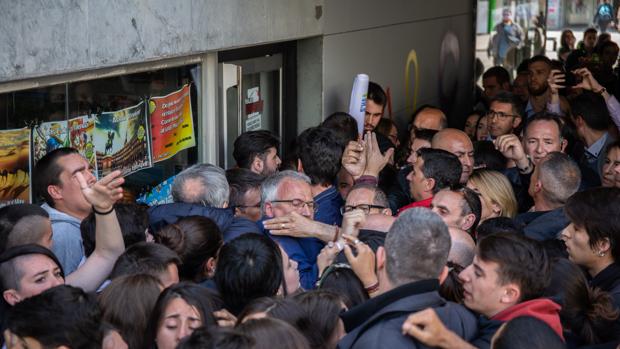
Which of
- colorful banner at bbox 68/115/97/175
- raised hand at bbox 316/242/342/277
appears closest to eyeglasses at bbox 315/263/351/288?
raised hand at bbox 316/242/342/277

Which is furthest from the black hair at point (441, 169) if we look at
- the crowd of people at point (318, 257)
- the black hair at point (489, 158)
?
the black hair at point (489, 158)

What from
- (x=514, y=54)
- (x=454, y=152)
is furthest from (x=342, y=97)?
(x=514, y=54)

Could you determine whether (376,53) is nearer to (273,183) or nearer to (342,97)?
(342,97)

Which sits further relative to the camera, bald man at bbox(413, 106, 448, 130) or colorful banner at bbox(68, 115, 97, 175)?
bald man at bbox(413, 106, 448, 130)

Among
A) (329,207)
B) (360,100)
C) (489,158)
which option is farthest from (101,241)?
(360,100)

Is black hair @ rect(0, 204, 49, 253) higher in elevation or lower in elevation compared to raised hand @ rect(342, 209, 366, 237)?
higher

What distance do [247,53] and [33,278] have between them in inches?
164

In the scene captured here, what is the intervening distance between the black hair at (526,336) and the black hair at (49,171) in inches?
106

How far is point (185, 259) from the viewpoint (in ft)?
14.8

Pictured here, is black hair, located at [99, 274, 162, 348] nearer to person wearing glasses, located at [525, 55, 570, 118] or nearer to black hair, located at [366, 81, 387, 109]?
black hair, located at [366, 81, 387, 109]

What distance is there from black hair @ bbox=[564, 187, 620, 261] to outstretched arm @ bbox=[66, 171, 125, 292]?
2.25m

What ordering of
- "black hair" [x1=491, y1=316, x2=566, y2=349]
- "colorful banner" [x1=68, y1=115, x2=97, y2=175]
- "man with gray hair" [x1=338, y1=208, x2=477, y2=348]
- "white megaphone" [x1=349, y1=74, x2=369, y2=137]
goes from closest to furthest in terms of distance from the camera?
"black hair" [x1=491, y1=316, x2=566, y2=349]
"man with gray hair" [x1=338, y1=208, x2=477, y2=348]
"colorful banner" [x1=68, y1=115, x2=97, y2=175]
"white megaphone" [x1=349, y1=74, x2=369, y2=137]

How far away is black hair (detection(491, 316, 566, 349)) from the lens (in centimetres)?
309

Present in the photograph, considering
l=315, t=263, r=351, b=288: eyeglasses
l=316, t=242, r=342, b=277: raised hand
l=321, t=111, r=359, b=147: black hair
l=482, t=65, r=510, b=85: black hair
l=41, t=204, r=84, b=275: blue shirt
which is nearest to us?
l=315, t=263, r=351, b=288: eyeglasses
